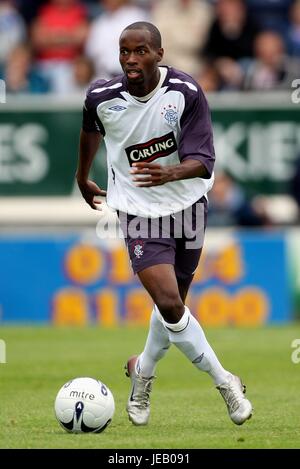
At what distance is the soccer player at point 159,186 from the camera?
7934 mm

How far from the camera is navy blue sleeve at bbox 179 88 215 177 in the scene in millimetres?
8016

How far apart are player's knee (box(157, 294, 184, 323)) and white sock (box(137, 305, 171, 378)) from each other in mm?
271

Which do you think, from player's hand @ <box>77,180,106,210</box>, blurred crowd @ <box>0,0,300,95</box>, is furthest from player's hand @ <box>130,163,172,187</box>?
blurred crowd @ <box>0,0,300,95</box>

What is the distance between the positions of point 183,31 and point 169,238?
10.0m

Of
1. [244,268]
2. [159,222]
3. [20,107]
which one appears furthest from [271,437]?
[20,107]

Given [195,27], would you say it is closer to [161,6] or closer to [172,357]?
[161,6]

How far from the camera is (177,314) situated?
7.99 m

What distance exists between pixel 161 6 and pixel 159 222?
33.7 ft

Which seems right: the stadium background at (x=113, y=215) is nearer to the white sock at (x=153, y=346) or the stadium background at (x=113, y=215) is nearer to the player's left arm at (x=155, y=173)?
the white sock at (x=153, y=346)

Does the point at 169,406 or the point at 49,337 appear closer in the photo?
the point at 169,406

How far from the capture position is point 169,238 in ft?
26.9

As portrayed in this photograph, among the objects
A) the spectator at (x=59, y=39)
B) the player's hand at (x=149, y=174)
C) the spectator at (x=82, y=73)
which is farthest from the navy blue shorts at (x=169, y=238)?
the spectator at (x=59, y=39)

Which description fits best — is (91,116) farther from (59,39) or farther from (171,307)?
(59,39)
